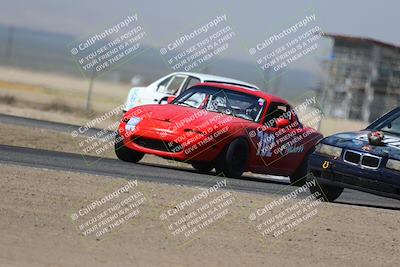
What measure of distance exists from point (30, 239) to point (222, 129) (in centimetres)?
624

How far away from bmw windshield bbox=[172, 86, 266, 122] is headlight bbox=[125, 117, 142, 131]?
1.14 m

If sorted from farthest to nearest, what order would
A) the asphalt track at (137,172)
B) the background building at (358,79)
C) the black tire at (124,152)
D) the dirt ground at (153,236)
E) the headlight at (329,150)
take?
the background building at (358,79) → the black tire at (124,152) → the asphalt track at (137,172) → the headlight at (329,150) → the dirt ground at (153,236)

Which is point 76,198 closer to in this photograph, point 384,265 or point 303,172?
point 384,265

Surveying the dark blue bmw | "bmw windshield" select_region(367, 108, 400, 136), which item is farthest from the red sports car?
"bmw windshield" select_region(367, 108, 400, 136)

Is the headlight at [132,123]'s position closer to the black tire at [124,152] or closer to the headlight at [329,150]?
the black tire at [124,152]

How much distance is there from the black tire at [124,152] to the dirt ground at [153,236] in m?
2.92

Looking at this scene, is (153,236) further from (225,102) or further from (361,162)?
(225,102)

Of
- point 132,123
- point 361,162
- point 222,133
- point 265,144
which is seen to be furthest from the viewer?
point 265,144

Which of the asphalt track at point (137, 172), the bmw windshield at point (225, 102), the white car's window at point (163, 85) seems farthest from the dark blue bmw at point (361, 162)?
the white car's window at point (163, 85)

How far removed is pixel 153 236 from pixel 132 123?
549 cm

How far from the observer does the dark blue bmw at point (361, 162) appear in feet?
A: 37.5

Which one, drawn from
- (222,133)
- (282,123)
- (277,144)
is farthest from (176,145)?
(277,144)

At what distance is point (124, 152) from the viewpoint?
1429 centimetres

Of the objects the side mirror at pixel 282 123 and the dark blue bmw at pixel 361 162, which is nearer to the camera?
the dark blue bmw at pixel 361 162
